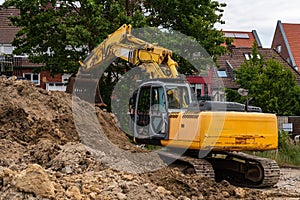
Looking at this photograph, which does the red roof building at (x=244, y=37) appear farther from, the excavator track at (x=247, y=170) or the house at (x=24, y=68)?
the excavator track at (x=247, y=170)

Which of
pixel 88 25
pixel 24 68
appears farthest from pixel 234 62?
pixel 88 25

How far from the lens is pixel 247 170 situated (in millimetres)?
11203

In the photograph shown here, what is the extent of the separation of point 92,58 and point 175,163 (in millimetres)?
4344

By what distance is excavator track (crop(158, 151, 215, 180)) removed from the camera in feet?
32.7

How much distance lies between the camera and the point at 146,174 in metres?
8.34

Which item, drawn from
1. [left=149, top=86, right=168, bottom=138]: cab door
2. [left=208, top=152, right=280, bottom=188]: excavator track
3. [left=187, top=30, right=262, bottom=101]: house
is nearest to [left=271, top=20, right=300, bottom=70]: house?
[left=187, top=30, right=262, bottom=101]: house

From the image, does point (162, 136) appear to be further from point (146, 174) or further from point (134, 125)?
point (146, 174)

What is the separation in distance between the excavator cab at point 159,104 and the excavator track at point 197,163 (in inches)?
18.0

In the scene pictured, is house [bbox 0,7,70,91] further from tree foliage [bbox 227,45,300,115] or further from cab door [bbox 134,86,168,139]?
cab door [bbox 134,86,168,139]

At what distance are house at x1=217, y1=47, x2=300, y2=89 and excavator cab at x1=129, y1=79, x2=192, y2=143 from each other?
2523cm

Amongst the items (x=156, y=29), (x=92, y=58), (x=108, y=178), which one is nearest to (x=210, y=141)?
(x=108, y=178)

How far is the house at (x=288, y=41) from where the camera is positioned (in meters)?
47.2

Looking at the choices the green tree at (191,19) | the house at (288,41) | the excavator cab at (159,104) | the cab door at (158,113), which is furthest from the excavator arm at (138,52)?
the house at (288,41)

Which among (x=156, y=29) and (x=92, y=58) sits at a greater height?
(x=156, y=29)
